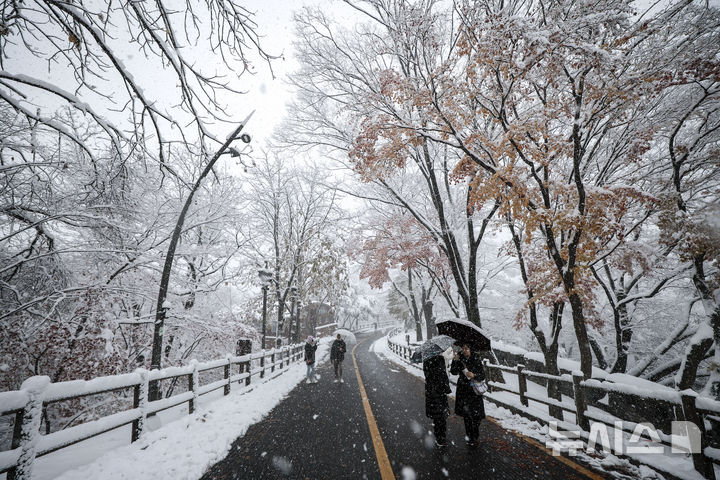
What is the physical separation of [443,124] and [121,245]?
34.5ft

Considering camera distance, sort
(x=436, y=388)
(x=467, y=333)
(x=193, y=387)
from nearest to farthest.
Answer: (x=436, y=388) < (x=467, y=333) < (x=193, y=387)

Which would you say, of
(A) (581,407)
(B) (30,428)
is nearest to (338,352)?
(A) (581,407)

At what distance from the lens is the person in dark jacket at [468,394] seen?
16.3ft

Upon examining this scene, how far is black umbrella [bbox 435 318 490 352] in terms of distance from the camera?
5730mm

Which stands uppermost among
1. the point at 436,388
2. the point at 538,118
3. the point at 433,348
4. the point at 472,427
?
the point at 538,118

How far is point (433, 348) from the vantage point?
5.30 meters

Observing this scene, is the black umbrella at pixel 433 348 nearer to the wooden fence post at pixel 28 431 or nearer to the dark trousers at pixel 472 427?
the dark trousers at pixel 472 427

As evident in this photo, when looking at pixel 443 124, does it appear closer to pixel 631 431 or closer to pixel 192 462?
pixel 631 431

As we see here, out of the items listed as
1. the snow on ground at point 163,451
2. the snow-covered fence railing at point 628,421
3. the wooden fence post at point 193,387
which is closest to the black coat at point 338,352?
the snow on ground at point 163,451

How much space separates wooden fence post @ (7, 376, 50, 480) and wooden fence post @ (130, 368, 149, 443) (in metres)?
1.67

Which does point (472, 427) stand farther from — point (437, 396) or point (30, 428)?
point (30, 428)

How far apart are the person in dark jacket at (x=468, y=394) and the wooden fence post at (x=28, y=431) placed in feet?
17.3

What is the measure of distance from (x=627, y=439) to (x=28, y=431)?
8339mm

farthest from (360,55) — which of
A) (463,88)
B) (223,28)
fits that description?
(223,28)
